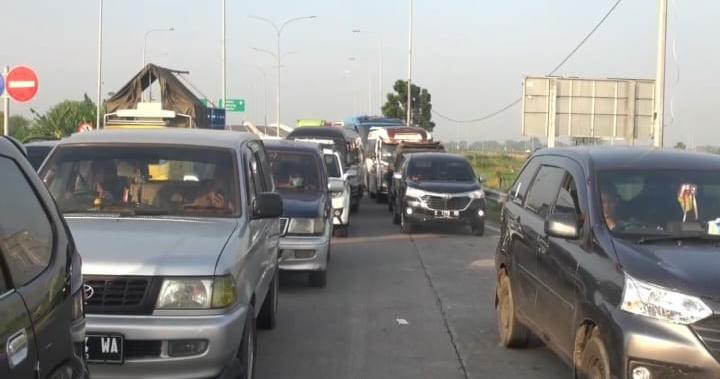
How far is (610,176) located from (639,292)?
1475mm

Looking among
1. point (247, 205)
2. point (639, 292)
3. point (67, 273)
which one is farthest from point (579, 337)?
point (67, 273)

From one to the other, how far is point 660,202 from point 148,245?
3.48 m

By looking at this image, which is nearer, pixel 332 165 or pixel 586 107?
pixel 332 165

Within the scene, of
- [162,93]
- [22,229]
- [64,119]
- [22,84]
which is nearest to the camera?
[22,229]

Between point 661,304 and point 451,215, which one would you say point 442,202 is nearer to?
point 451,215

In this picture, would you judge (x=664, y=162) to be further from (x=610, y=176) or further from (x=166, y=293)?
(x=166, y=293)

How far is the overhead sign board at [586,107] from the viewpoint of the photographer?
27078 mm

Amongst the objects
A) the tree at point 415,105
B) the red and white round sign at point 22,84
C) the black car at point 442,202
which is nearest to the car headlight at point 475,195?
the black car at point 442,202

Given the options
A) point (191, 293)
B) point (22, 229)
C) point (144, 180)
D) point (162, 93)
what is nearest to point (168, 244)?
point (191, 293)

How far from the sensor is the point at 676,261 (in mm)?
5133

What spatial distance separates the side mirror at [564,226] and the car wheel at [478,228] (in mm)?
12653

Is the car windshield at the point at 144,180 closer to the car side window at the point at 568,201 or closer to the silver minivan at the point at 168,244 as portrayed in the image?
the silver minivan at the point at 168,244

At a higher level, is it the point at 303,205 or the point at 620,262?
the point at 620,262

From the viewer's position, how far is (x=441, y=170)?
790 inches
